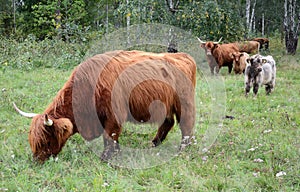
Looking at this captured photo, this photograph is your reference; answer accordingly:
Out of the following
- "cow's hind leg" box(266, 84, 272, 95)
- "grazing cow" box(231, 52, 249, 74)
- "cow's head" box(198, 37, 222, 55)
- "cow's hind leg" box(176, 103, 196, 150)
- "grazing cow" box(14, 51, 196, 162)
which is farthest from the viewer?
"cow's head" box(198, 37, 222, 55)

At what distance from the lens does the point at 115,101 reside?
13.8 feet

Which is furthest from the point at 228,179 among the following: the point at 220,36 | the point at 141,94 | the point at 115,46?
the point at 220,36

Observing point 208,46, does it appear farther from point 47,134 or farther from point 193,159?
point 47,134

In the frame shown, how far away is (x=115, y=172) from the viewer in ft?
12.6

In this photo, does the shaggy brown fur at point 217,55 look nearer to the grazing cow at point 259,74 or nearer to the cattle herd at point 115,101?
the grazing cow at point 259,74

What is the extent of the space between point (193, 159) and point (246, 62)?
599 centimetres

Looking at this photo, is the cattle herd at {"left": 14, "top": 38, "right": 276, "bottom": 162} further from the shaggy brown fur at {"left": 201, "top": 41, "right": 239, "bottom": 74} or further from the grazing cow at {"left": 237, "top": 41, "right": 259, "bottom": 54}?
the grazing cow at {"left": 237, "top": 41, "right": 259, "bottom": 54}

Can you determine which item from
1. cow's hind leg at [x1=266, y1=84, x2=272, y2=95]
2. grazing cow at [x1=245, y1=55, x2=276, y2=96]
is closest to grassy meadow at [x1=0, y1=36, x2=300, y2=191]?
grazing cow at [x1=245, y1=55, x2=276, y2=96]

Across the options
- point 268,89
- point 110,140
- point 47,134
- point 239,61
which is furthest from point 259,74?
point 47,134

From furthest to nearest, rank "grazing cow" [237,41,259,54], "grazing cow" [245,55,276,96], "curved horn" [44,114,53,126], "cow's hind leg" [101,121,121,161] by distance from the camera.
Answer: "grazing cow" [237,41,259,54]
"grazing cow" [245,55,276,96]
"cow's hind leg" [101,121,121,161]
"curved horn" [44,114,53,126]

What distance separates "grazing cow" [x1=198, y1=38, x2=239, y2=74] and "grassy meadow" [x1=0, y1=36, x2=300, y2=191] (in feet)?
18.2

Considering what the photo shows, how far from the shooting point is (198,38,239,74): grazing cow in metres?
13.1

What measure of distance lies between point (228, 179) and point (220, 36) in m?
11.7

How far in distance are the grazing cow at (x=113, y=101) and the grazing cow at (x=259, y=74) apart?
389 cm
